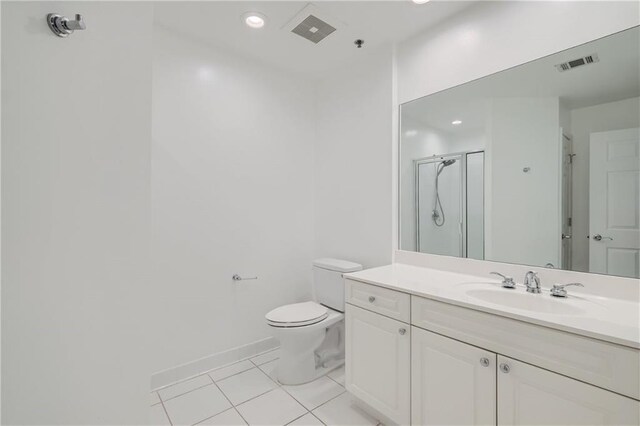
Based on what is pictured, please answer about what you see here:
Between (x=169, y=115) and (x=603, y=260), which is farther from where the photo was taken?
(x=169, y=115)

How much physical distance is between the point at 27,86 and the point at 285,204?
6.69 ft

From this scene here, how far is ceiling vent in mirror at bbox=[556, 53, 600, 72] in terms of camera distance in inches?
55.7

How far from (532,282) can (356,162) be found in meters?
1.52

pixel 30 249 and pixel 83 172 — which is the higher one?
pixel 83 172

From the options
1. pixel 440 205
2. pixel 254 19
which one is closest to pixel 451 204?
pixel 440 205

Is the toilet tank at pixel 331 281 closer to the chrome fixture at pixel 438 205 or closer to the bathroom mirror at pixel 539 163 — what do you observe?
the bathroom mirror at pixel 539 163

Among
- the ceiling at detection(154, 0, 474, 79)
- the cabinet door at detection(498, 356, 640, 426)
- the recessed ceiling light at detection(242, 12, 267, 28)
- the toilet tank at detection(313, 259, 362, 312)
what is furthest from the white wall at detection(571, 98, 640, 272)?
the recessed ceiling light at detection(242, 12, 267, 28)

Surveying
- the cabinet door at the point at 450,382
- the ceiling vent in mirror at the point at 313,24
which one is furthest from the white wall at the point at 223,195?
the cabinet door at the point at 450,382

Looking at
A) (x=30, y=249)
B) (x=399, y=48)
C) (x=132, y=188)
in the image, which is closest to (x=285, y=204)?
(x=399, y=48)

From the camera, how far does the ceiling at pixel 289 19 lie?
1802 mm

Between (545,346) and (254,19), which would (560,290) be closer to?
(545,346)

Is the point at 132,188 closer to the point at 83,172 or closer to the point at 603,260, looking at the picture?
the point at 83,172

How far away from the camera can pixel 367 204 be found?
2.40m

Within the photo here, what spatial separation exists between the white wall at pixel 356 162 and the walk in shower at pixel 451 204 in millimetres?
255
